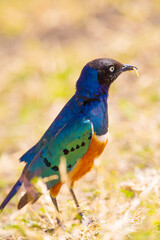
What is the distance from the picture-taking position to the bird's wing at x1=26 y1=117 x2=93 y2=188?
11.8 feet

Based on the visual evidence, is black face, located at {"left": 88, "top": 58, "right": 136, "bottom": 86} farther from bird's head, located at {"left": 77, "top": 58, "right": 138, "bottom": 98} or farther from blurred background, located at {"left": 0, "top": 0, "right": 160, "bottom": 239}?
blurred background, located at {"left": 0, "top": 0, "right": 160, "bottom": 239}

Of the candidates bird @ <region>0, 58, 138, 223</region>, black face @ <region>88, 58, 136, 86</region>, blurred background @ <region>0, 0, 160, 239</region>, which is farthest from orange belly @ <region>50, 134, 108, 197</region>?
black face @ <region>88, 58, 136, 86</region>

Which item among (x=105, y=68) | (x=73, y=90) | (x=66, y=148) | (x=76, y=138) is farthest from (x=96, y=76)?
(x=73, y=90)

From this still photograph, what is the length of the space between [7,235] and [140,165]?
181cm

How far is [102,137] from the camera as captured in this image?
3.69m

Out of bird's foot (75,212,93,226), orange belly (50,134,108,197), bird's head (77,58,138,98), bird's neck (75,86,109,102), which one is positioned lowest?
bird's foot (75,212,93,226)

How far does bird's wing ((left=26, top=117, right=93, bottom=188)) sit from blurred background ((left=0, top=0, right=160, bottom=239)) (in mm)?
315

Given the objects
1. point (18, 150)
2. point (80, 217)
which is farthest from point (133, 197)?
point (18, 150)

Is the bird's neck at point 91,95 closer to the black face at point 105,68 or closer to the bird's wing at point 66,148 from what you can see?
the black face at point 105,68

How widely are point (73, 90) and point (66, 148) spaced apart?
3.72 m

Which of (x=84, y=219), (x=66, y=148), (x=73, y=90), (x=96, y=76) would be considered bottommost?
(x=84, y=219)

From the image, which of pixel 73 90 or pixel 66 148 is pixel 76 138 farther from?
pixel 73 90

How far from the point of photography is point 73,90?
23.9 ft

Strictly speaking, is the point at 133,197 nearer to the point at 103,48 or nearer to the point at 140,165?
the point at 140,165
